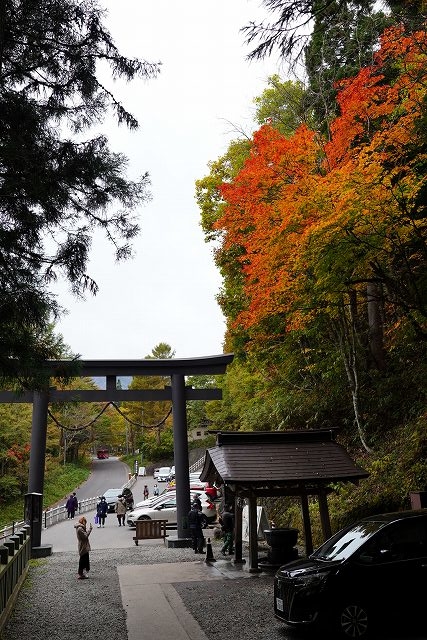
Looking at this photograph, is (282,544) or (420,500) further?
(282,544)

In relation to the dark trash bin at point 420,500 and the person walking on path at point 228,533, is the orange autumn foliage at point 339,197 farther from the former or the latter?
the person walking on path at point 228,533

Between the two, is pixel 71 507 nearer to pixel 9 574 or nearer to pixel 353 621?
pixel 9 574

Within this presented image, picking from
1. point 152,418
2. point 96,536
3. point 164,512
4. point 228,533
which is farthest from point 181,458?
point 152,418

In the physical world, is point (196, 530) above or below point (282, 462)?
below

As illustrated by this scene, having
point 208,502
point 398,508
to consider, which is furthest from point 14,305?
point 208,502

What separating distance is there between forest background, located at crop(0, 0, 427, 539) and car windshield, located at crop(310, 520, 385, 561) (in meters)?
4.62

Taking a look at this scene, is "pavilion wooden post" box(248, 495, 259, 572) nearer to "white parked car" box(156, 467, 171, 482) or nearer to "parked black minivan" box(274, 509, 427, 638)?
"parked black minivan" box(274, 509, 427, 638)

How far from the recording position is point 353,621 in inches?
291

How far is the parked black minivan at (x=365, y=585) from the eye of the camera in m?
7.41

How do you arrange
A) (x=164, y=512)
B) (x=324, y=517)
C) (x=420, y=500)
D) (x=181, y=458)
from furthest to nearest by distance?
1. (x=164, y=512)
2. (x=181, y=458)
3. (x=324, y=517)
4. (x=420, y=500)

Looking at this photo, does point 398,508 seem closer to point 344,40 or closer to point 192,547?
point 192,547

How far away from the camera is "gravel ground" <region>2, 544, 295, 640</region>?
27.2 feet

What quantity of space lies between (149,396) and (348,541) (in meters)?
12.7

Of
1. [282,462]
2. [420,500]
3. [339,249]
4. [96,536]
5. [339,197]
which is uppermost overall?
[339,197]
